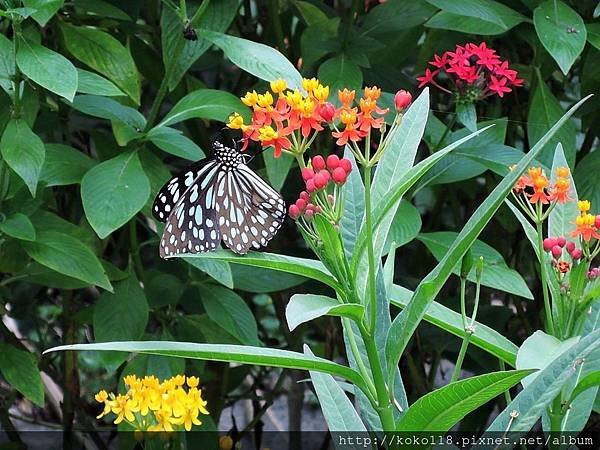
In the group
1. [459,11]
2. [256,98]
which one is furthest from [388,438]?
[459,11]

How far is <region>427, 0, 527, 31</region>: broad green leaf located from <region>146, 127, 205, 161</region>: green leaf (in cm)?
52

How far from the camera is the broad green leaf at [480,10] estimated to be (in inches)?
68.3

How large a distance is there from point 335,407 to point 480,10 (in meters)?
0.80

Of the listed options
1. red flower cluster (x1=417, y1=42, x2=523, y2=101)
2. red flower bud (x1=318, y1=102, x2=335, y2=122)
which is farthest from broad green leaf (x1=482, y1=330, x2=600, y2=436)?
red flower cluster (x1=417, y1=42, x2=523, y2=101)

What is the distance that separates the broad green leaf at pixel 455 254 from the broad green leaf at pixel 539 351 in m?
0.14

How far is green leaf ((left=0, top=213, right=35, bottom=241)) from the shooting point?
1645 millimetres

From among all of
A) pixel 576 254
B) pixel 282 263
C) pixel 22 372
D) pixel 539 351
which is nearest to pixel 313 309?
pixel 282 263

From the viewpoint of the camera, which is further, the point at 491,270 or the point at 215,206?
the point at 491,270

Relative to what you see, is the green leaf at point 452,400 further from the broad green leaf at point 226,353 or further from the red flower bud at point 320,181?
the red flower bud at point 320,181

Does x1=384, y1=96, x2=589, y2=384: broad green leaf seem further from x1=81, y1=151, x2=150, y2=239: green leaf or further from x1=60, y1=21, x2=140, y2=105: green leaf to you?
x1=60, y1=21, x2=140, y2=105: green leaf

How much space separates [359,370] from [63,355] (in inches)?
55.0

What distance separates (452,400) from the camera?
1170 mm

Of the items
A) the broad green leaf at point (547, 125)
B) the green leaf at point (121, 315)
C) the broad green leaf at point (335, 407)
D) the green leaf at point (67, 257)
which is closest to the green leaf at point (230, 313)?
the green leaf at point (121, 315)

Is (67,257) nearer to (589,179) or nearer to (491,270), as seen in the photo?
(491,270)
